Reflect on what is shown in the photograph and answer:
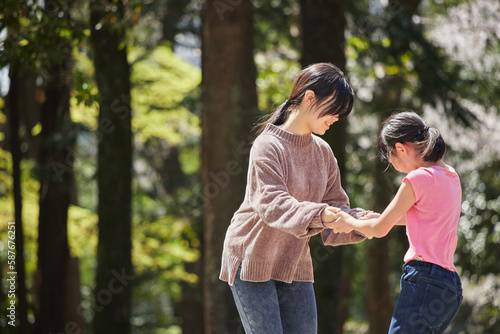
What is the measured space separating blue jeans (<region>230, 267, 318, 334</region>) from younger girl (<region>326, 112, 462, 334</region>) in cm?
41

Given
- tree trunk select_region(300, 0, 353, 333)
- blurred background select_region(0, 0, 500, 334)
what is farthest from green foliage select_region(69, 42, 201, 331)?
tree trunk select_region(300, 0, 353, 333)

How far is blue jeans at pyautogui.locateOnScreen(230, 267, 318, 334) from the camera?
272cm

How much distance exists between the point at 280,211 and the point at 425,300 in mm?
702

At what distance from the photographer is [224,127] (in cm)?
752

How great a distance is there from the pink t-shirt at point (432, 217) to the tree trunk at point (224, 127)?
4862mm

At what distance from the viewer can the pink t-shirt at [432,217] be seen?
261 centimetres

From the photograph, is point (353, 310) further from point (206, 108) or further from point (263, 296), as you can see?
point (263, 296)

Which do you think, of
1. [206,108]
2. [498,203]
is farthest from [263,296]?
[498,203]

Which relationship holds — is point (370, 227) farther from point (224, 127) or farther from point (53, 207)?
point (53, 207)

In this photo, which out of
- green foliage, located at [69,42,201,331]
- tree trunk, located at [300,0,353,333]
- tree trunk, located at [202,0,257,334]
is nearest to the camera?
tree trunk, located at [300,0,353,333]

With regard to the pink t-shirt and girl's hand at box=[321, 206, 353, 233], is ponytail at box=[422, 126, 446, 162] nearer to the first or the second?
the pink t-shirt

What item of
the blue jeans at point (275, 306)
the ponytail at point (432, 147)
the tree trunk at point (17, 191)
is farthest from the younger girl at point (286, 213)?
the tree trunk at point (17, 191)

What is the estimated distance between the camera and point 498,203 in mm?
9234

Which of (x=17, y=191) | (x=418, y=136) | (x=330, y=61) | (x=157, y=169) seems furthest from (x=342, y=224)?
(x=157, y=169)
